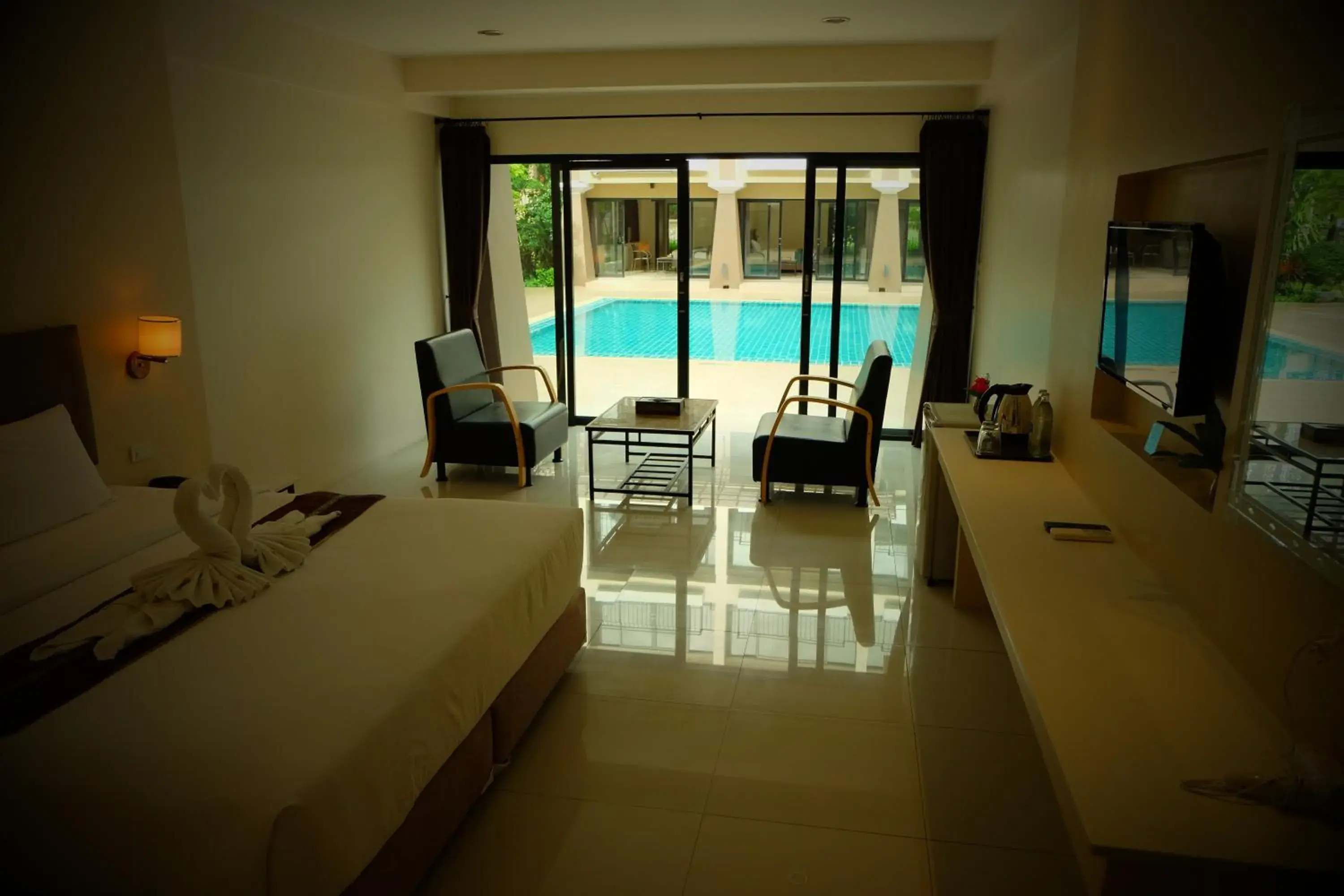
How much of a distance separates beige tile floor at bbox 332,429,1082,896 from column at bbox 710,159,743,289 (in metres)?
3.52

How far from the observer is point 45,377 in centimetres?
386

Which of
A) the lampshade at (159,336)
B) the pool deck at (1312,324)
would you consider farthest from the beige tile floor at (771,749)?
the lampshade at (159,336)

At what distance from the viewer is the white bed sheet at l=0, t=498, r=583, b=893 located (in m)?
1.99

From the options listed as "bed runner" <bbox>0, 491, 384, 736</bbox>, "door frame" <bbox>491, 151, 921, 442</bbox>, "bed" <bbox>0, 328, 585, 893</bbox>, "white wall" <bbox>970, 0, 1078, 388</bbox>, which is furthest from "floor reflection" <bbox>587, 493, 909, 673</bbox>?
"door frame" <bbox>491, 151, 921, 442</bbox>

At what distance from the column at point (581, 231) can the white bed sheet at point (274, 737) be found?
5167 mm

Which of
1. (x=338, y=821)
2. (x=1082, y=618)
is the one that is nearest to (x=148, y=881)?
(x=338, y=821)

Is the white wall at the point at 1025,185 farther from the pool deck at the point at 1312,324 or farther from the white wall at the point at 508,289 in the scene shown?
the white wall at the point at 508,289

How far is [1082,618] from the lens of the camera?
2.50m

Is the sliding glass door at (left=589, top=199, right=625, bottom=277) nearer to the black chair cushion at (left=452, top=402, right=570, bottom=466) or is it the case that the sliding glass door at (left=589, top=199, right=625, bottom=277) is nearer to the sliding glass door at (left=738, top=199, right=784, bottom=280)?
the sliding glass door at (left=738, top=199, right=784, bottom=280)

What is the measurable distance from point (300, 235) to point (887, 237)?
429cm

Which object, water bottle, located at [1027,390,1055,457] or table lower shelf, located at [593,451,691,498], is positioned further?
table lower shelf, located at [593,451,691,498]

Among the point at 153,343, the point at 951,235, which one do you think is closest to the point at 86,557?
the point at 153,343

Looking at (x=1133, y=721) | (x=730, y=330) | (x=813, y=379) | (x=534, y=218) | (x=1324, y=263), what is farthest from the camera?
(x=730, y=330)

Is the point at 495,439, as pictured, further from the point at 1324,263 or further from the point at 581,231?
the point at 1324,263
